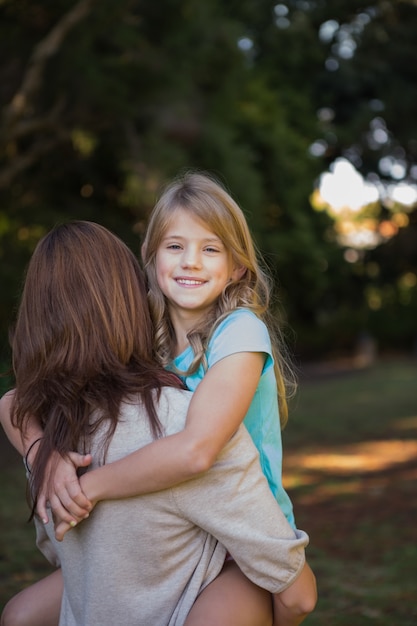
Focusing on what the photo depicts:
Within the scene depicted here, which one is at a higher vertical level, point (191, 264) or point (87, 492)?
point (191, 264)

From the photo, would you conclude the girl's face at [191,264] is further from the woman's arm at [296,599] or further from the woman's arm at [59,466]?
the woman's arm at [296,599]

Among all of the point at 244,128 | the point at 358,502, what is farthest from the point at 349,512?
the point at 244,128

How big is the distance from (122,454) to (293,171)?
798 inches

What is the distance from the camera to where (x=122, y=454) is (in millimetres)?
2006

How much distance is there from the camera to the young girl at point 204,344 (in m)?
1.94

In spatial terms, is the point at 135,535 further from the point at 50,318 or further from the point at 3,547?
the point at 3,547

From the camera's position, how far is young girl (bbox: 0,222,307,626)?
198 centimetres

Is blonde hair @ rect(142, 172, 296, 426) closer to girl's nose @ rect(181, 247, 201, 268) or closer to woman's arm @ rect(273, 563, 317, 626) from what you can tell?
girl's nose @ rect(181, 247, 201, 268)

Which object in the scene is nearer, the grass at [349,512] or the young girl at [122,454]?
the young girl at [122,454]

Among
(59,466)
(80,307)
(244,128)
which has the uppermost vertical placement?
(80,307)

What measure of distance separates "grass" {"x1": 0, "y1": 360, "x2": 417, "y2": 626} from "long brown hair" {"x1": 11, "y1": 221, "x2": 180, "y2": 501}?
232 cm

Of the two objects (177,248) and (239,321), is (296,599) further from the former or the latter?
(177,248)

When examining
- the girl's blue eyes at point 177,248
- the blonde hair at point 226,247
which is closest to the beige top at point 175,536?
the blonde hair at point 226,247

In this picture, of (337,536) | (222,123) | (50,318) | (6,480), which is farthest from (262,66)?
(50,318)
